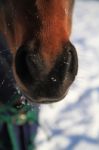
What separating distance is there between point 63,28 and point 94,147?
845mm

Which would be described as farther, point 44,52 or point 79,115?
point 79,115

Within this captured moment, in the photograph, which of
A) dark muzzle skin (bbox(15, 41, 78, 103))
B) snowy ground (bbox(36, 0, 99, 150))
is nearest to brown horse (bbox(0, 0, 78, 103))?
dark muzzle skin (bbox(15, 41, 78, 103))

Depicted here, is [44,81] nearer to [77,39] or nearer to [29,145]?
[29,145]

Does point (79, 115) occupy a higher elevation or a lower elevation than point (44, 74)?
lower

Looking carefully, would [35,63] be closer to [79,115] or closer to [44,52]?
[44,52]

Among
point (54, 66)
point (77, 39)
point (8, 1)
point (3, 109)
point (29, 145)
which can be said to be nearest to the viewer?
point (54, 66)

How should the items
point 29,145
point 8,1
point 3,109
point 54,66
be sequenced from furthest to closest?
point 29,145 < point 3,109 < point 8,1 < point 54,66

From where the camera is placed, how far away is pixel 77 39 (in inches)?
105

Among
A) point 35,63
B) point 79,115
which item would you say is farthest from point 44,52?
point 79,115

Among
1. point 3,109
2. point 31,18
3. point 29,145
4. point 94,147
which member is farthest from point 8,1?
point 94,147

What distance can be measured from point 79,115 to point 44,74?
99cm

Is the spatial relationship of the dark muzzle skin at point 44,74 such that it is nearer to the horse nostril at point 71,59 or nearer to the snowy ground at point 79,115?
the horse nostril at point 71,59

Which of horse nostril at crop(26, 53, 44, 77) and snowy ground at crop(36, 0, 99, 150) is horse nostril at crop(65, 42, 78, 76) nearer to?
horse nostril at crop(26, 53, 44, 77)

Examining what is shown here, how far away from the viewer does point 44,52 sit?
1.01 m
